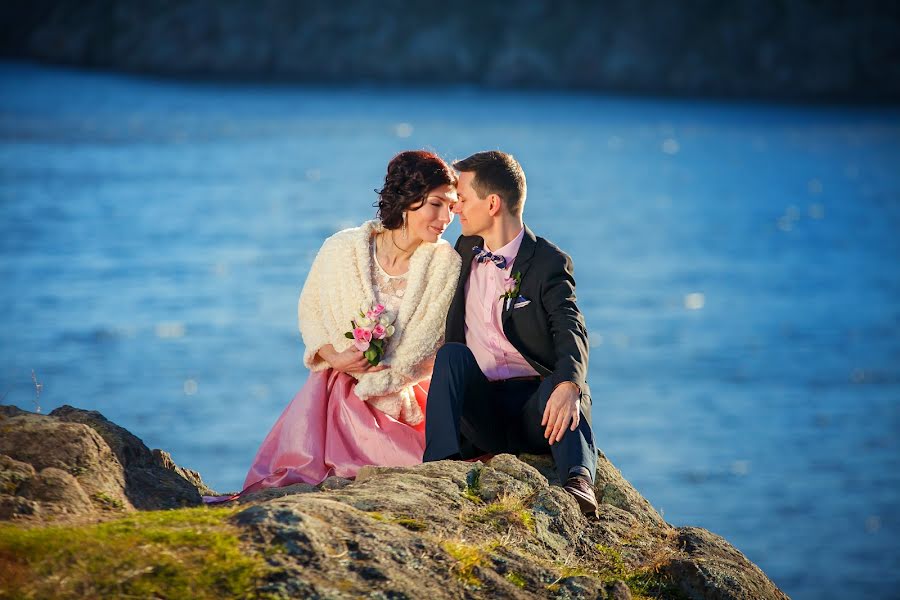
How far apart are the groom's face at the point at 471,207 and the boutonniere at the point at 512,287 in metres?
A: 0.30

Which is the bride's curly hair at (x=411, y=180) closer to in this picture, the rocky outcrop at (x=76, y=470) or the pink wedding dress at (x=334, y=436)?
the pink wedding dress at (x=334, y=436)

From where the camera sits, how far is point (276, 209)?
68938mm

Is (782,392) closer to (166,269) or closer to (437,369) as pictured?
(166,269)

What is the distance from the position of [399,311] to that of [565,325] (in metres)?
0.95

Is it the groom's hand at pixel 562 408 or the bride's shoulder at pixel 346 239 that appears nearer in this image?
the groom's hand at pixel 562 408

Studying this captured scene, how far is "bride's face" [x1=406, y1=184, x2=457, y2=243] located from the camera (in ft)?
22.2

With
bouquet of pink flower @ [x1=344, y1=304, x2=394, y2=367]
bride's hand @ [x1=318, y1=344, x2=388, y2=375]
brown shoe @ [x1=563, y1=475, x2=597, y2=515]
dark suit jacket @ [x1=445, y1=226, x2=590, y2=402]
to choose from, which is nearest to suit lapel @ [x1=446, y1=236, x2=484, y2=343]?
dark suit jacket @ [x1=445, y1=226, x2=590, y2=402]

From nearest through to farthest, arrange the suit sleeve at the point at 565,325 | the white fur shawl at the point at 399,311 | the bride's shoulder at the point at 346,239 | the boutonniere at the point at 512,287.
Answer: the suit sleeve at the point at 565,325 < the boutonniere at the point at 512,287 < the white fur shawl at the point at 399,311 < the bride's shoulder at the point at 346,239

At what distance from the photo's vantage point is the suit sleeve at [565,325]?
6297 mm

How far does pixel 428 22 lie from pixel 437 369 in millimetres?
102507

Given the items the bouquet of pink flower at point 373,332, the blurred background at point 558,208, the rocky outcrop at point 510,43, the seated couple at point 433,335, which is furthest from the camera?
the rocky outcrop at point 510,43

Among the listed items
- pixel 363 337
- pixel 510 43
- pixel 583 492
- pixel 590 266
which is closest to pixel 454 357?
pixel 363 337

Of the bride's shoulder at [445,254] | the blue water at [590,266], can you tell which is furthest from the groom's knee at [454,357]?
the blue water at [590,266]

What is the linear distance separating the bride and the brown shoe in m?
0.99
